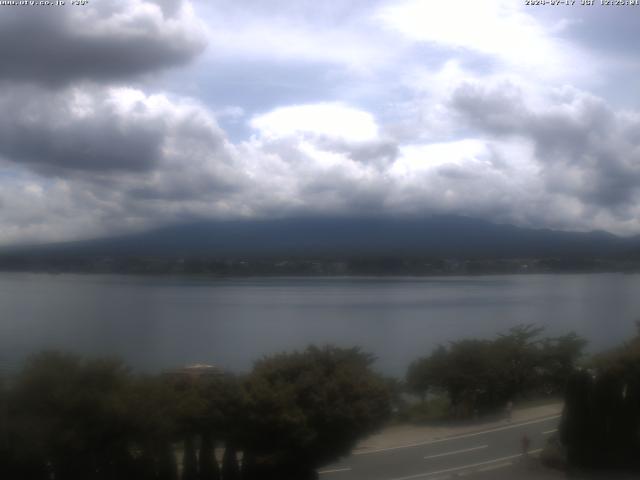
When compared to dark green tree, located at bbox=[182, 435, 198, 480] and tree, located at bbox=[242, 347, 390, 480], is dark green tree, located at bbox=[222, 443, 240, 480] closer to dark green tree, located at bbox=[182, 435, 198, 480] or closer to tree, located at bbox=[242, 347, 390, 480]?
tree, located at bbox=[242, 347, 390, 480]

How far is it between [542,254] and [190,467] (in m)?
29.3

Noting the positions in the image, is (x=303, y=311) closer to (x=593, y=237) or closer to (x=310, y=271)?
(x=310, y=271)

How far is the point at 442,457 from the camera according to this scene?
15.0m

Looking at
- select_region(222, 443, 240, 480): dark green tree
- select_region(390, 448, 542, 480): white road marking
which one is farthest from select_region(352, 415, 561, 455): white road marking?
select_region(222, 443, 240, 480): dark green tree

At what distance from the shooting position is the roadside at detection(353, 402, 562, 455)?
614 inches

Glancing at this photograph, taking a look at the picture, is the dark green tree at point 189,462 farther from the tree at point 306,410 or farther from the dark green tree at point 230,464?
the tree at point 306,410

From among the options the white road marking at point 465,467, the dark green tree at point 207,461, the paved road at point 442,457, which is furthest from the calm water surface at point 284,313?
the white road marking at point 465,467

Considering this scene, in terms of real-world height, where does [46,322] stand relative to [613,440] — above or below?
above

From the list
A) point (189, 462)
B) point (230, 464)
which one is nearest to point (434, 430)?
point (230, 464)

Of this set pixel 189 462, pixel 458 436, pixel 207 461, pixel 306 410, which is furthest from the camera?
pixel 458 436

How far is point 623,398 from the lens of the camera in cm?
1583

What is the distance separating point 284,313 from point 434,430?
2070 centimetres

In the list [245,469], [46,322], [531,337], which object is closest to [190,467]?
[245,469]

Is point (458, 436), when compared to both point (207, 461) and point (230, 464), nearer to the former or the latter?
point (230, 464)
